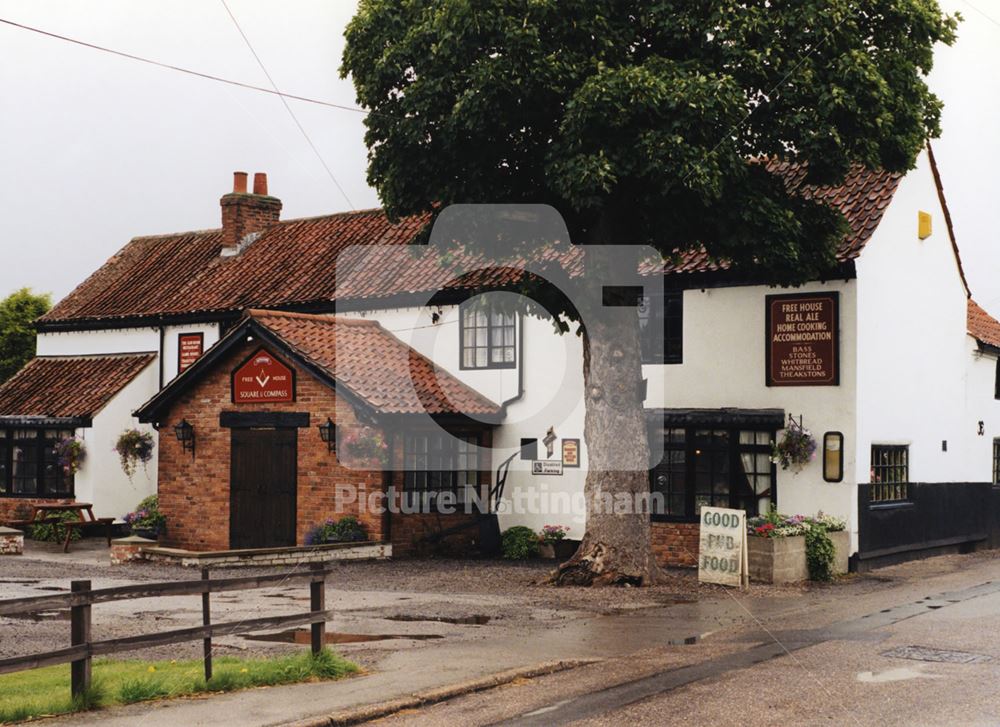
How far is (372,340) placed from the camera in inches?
1003

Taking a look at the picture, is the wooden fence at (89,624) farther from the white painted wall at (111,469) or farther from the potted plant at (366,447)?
the white painted wall at (111,469)

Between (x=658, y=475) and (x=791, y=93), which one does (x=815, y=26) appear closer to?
(x=791, y=93)

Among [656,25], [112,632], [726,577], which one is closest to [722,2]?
[656,25]

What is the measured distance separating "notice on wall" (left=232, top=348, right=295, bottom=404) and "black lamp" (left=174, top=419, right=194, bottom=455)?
3.95 ft

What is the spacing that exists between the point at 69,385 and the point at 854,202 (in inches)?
793

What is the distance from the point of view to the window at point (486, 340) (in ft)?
81.4

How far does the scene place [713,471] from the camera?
21797 millimetres

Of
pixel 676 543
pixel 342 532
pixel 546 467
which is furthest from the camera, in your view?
pixel 546 467

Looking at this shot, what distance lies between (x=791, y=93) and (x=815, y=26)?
2.99 feet

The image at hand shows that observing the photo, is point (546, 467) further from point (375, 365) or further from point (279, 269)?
point (279, 269)

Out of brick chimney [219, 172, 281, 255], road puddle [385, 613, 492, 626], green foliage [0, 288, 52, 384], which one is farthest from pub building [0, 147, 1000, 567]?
green foliage [0, 288, 52, 384]

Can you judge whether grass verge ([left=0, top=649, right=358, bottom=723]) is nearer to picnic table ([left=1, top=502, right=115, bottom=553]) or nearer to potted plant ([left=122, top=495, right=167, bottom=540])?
potted plant ([left=122, top=495, right=167, bottom=540])

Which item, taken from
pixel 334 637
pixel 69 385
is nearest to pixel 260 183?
pixel 69 385

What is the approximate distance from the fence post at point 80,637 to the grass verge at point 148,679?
3.6 inches
